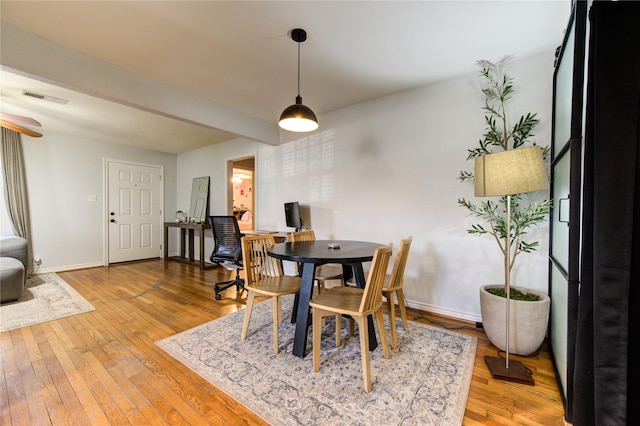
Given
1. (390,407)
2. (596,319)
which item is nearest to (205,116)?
(390,407)

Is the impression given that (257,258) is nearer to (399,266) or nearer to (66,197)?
(399,266)

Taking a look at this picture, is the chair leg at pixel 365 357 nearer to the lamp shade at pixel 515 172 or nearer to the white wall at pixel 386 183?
the lamp shade at pixel 515 172

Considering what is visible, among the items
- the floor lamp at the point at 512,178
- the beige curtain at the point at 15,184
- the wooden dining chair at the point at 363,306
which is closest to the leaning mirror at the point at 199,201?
the beige curtain at the point at 15,184

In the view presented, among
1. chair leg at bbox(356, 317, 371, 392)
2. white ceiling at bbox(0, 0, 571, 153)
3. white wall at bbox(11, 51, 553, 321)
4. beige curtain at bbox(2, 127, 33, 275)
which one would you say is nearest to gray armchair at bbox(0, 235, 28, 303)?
beige curtain at bbox(2, 127, 33, 275)

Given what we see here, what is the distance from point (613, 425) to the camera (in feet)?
2.58

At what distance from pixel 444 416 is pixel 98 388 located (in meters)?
2.05

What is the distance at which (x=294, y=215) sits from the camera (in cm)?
373

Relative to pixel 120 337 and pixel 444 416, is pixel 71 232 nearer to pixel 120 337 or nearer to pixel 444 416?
pixel 120 337

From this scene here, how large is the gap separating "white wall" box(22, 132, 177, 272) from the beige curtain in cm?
11

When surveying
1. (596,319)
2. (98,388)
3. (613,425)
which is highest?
(596,319)

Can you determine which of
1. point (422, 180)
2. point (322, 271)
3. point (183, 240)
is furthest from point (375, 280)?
point (183, 240)

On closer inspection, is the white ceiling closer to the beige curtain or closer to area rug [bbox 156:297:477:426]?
the beige curtain

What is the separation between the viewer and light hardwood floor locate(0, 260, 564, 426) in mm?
1402

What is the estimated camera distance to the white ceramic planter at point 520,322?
1896mm
